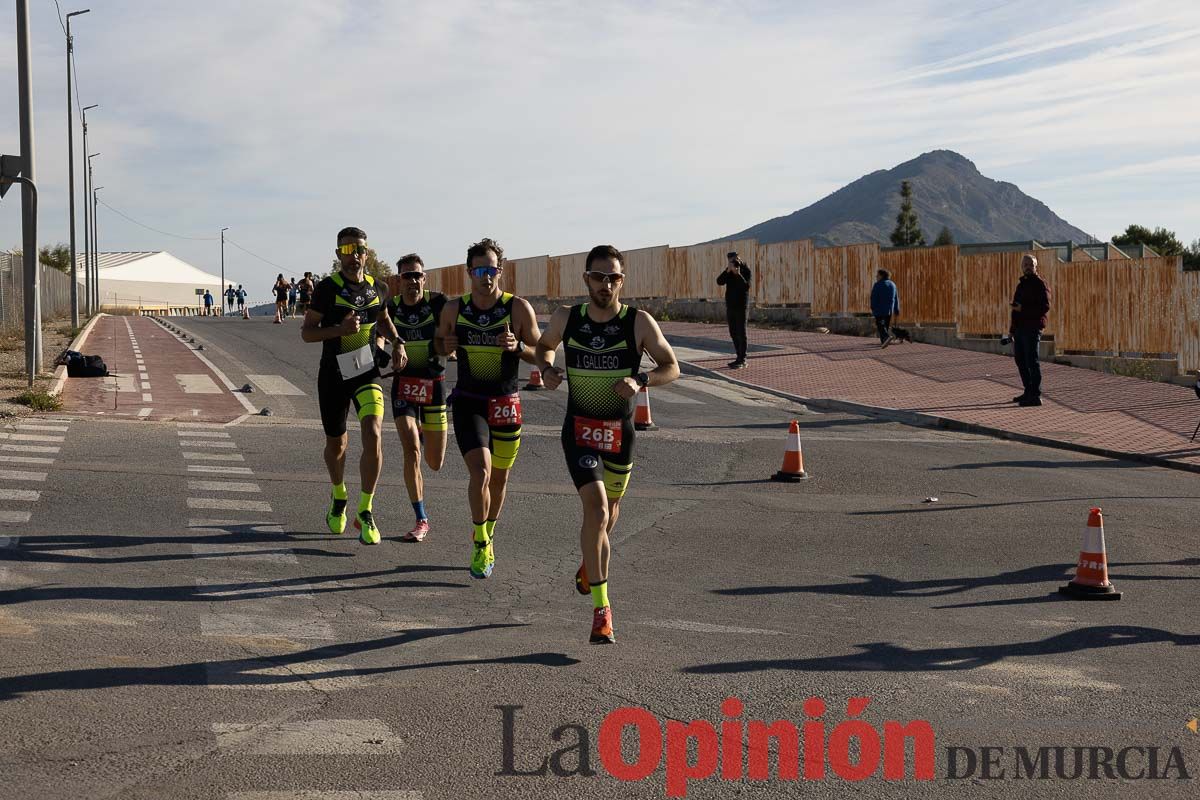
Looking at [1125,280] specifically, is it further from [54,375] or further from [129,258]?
[129,258]

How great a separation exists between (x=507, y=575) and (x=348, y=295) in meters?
2.47

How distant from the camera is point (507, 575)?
28.2 ft

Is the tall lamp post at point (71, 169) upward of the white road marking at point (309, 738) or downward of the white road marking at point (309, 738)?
upward

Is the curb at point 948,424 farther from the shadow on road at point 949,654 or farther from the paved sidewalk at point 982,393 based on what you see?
the shadow on road at point 949,654

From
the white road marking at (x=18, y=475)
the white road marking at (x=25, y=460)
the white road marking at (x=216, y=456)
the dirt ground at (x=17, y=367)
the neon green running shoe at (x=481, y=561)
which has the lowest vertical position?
the neon green running shoe at (x=481, y=561)

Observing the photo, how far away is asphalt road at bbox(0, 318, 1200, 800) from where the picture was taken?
16.2 feet

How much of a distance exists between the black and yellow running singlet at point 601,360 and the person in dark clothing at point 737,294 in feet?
48.7

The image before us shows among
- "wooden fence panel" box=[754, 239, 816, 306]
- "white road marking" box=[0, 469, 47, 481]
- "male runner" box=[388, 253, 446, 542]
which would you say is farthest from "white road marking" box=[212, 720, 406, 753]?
"wooden fence panel" box=[754, 239, 816, 306]

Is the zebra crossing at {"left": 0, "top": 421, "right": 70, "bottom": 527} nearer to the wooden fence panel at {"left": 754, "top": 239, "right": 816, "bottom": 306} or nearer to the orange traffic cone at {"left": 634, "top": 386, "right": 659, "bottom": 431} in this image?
the orange traffic cone at {"left": 634, "top": 386, "right": 659, "bottom": 431}

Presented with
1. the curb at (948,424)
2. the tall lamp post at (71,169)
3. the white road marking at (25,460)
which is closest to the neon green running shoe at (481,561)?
the white road marking at (25,460)

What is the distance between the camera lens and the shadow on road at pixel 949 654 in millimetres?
6457

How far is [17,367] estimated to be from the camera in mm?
22453

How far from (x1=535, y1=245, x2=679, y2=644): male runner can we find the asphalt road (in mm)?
832

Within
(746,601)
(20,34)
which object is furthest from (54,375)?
(746,601)
